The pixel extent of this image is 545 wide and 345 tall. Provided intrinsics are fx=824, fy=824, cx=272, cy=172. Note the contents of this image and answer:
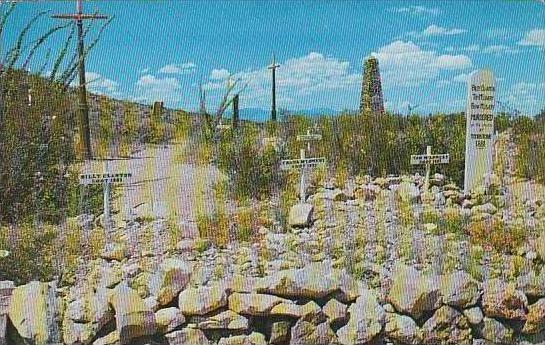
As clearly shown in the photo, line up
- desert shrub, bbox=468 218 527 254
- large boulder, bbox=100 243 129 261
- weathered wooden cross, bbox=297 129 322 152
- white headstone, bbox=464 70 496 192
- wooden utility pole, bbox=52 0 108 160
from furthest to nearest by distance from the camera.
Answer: desert shrub, bbox=468 218 527 254 < white headstone, bbox=464 70 496 192 < weathered wooden cross, bbox=297 129 322 152 < large boulder, bbox=100 243 129 261 < wooden utility pole, bbox=52 0 108 160

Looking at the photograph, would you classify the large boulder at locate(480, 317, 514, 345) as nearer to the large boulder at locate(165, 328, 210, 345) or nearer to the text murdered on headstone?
the text murdered on headstone

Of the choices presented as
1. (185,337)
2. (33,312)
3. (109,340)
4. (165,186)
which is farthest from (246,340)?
(33,312)

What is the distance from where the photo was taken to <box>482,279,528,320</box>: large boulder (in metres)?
2.80

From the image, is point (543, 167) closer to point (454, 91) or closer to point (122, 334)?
point (454, 91)

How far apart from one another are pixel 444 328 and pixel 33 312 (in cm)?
134

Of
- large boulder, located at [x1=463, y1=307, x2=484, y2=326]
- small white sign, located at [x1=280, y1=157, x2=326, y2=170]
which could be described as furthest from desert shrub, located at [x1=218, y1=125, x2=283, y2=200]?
large boulder, located at [x1=463, y1=307, x2=484, y2=326]

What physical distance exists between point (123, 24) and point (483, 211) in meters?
1.43

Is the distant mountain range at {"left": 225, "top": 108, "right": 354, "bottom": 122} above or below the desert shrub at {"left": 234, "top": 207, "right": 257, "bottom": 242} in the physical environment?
above

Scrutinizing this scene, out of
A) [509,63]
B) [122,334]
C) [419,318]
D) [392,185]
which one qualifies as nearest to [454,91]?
[509,63]

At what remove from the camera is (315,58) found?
2.71m

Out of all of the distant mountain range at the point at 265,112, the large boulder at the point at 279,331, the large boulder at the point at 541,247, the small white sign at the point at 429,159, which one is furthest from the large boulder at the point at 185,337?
the large boulder at the point at 541,247

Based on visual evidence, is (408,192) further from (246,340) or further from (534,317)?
(246,340)

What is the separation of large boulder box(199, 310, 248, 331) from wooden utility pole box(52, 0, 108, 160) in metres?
0.64

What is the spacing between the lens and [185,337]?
2605mm
